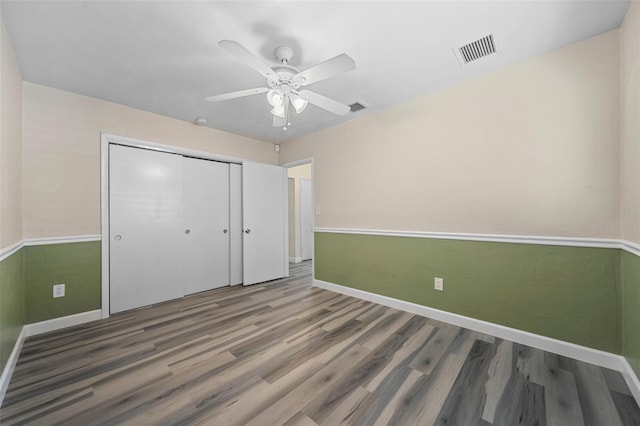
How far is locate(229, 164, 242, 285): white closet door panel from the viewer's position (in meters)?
3.77

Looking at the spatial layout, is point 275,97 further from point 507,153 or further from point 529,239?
point 529,239

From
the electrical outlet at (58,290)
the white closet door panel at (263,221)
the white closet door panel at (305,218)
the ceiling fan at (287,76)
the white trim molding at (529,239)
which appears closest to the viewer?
the ceiling fan at (287,76)

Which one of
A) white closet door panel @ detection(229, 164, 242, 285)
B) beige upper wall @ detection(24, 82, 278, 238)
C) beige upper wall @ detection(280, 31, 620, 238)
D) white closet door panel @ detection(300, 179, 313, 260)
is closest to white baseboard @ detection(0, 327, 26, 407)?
beige upper wall @ detection(24, 82, 278, 238)

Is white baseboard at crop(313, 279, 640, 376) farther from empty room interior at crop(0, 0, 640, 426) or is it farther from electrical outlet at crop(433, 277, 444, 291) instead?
electrical outlet at crop(433, 277, 444, 291)

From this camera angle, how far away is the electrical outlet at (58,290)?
2.36 m

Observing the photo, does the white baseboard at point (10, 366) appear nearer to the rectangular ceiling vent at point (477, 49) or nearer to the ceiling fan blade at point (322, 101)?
the ceiling fan blade at point (322, 101)

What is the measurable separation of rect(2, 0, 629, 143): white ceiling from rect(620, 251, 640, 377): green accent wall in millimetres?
1582

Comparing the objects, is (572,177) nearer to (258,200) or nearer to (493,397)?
(493,397)

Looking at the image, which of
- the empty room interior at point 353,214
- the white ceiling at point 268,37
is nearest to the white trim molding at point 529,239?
the empty room interior at point 353,214

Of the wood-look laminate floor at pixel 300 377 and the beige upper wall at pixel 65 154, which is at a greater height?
the beige upper wall at pixel 65 154

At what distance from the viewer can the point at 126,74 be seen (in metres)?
2.14

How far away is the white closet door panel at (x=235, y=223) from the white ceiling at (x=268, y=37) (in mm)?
1527

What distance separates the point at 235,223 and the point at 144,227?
46.4 inches

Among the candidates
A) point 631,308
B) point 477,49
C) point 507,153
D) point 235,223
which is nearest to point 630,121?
point 507,153
